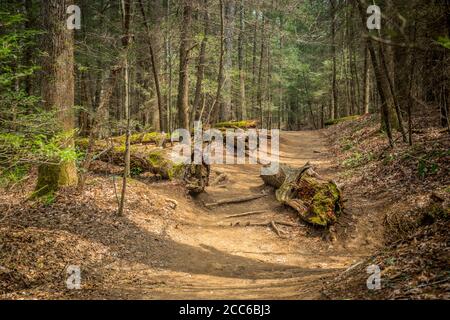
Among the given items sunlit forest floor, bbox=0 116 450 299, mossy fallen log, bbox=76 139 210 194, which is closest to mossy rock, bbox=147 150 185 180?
mossy fallen log, bbox=76 139 210 194

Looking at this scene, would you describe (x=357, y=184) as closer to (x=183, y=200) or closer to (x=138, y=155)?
(x=183, y=200)

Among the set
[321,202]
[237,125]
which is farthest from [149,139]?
[321,202]

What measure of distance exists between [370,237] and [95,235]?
6494mm

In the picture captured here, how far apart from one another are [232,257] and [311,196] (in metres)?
3.28

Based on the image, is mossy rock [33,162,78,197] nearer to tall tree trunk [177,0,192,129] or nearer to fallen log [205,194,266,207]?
fallen log [205,194,266,207]

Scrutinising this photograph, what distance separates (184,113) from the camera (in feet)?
Answer: 50.0

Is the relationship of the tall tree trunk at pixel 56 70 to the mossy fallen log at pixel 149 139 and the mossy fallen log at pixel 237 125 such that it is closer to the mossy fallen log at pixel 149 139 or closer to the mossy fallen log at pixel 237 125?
the mossy fallen log at pixel 149 139

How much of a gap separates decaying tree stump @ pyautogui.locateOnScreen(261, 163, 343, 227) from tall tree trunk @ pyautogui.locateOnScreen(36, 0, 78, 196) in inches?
251

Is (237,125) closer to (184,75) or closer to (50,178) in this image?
(184,75)

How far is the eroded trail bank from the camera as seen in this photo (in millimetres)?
6363

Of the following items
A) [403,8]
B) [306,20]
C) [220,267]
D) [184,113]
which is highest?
[306,20]

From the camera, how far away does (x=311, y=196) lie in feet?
34.6

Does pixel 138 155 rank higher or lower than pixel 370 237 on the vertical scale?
higher
